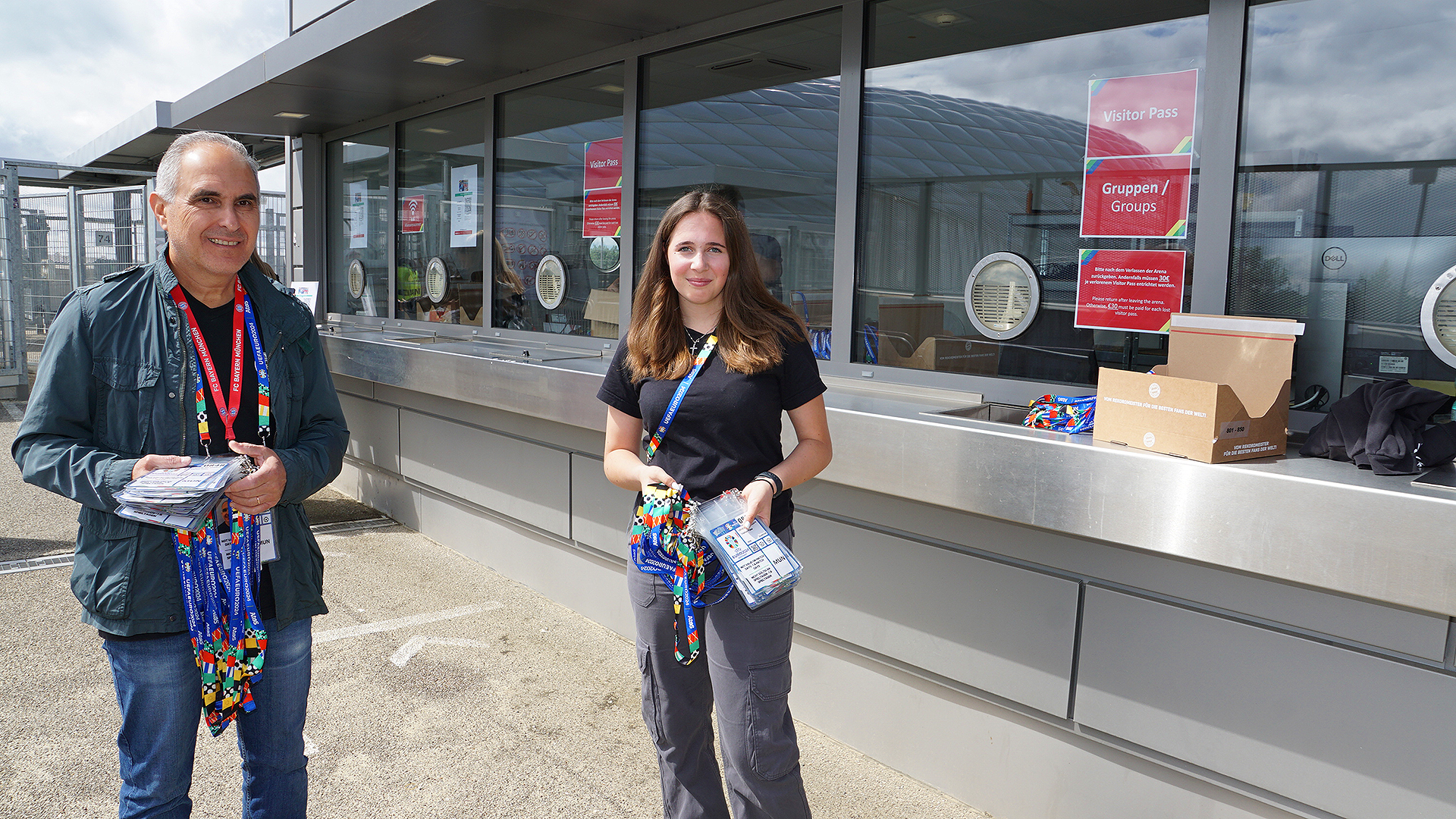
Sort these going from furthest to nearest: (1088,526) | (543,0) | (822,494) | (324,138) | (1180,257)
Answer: (324,138), (543,0), (822,494), (1180,257), (1088,526)

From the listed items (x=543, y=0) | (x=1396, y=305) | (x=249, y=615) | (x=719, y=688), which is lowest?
(x=719, y=688)

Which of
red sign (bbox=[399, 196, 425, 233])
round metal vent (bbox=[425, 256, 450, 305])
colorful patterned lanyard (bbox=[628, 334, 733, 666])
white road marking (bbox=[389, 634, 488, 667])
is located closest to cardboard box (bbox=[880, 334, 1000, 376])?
colorful patterned lanyard (bbox=[628, 334, 733, 666])

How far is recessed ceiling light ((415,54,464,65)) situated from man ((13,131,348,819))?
11.9 feet

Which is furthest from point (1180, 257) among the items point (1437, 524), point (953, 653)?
point (953, 653)

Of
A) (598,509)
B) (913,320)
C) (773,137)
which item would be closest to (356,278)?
(598,509)

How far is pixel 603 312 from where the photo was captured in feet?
17.3

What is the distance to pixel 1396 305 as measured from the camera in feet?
8.57

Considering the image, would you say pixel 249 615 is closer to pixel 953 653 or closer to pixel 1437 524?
pixel 953 653

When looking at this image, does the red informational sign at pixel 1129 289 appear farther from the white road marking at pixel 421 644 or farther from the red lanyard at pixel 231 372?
the white road marking at pixel 421 644

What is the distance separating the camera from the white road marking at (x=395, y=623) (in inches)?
173

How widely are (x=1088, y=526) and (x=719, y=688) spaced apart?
1.07m

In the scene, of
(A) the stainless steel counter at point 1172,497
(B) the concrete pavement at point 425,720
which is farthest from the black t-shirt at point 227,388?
(A) the stainless steel counter at point 1172,497

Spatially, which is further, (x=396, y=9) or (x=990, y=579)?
(x=396, y=9)

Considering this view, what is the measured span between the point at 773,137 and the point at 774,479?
8.24ft
